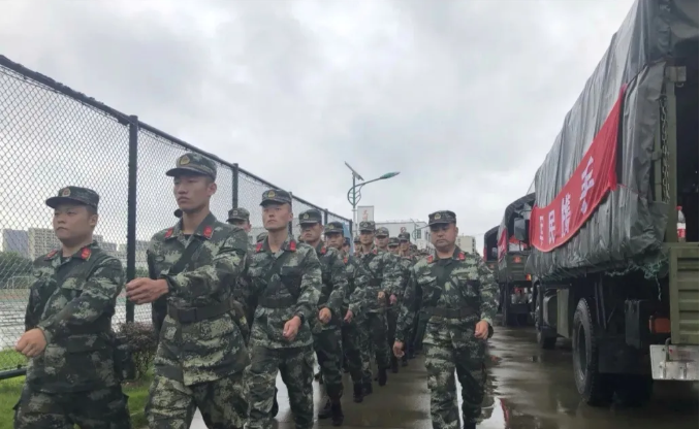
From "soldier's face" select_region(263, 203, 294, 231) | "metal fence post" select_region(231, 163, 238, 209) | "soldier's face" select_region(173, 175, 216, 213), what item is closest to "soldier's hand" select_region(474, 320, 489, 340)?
"soldier's face" select_region(263, 203, 294, 231)

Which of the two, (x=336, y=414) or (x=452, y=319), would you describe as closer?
(x=452, y=319)

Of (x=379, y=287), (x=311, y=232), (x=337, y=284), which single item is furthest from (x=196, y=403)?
(x=379, y=287)

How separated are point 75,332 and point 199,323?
63 centimetres

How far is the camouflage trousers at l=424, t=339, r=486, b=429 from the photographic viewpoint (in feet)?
15.0

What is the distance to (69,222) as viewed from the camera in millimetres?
3441

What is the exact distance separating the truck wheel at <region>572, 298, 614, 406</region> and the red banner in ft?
2.44

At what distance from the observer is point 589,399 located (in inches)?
238

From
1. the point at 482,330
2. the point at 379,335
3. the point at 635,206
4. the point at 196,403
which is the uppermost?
the point at 635,206

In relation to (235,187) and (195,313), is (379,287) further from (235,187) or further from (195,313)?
(195,313)

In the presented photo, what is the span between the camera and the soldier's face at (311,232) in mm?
5969

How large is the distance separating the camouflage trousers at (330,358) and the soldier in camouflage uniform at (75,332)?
2.26 meters

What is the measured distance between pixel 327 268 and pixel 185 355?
2509 millimetres

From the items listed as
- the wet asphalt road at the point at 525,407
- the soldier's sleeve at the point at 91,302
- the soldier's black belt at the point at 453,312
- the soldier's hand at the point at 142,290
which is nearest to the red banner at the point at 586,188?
the soldier's black belt at the point at 453,312

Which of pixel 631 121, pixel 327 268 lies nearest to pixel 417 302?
pixel 327 268
